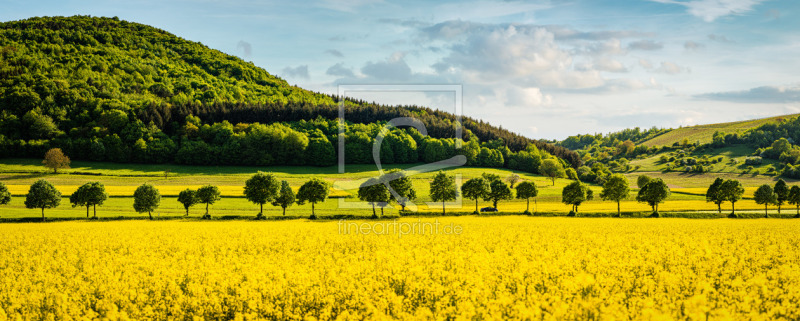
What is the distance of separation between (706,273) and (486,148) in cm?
11287

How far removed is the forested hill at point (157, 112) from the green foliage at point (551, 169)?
8067 millimetres

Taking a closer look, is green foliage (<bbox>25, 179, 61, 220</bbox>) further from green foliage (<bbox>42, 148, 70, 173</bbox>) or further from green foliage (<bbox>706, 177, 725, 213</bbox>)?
green foliage (<bbox>706, 177, 725, 213</bbox>)

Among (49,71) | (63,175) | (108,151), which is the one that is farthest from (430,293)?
(49,71)

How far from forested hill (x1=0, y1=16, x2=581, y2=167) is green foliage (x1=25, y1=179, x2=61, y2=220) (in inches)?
2037

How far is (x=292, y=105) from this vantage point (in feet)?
449

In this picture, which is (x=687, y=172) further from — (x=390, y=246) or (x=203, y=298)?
(x=203, y=298)

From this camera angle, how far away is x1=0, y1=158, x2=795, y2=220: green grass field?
2025 inches

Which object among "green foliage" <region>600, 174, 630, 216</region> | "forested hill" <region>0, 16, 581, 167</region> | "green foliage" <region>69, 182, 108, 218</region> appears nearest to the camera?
"green foliage" <region>69, 182, 108, 218</region>

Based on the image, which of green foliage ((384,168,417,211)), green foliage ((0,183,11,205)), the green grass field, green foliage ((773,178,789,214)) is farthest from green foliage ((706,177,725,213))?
green foliage ((0,183,11,205))

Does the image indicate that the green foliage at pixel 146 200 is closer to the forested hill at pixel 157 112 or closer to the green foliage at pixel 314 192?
the green foliage at pixel 314 192

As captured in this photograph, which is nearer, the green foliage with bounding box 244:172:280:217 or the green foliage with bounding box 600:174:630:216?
the green foliage with bounding box 244:172:280:217

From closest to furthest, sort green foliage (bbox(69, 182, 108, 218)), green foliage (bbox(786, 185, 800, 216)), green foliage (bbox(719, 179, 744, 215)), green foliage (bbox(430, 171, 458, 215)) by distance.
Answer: green foliage (bbox(69, 182, 108, 218)) < green foliage (bbox(430, 171, 458, 215)) < green foliage (bbox(719, 179, 744, 215)) < green foliage (bbox(786, 185, 800, 216))

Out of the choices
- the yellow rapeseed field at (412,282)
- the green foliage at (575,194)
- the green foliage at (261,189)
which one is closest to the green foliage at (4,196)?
the green foliage at (261,189)

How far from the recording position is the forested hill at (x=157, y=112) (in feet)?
318
